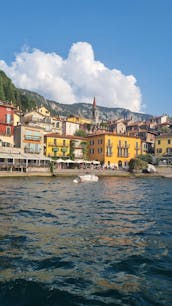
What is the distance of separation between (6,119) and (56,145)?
1556cm

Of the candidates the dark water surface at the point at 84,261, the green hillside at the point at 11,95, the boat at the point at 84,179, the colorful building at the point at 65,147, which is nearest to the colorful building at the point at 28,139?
the colorful building at the point at 65,147

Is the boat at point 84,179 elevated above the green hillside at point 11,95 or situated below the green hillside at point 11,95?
below

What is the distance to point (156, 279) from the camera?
263 inches

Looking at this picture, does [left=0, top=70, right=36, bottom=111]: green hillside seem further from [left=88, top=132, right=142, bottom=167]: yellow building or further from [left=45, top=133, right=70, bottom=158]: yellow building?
[left=88, top=132, right=142, bottom=167]: yellow building

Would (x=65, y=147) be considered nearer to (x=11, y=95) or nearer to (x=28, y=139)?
(x=28, y=139)

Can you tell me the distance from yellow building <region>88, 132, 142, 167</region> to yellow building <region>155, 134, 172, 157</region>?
26.1 feet

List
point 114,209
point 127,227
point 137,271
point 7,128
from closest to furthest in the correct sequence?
point 137,271, point 127,227, point 114,209, point 7,128

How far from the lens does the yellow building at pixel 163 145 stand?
281 feet

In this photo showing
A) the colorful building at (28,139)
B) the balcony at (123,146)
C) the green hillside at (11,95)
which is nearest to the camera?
the colorful building at (28,139)

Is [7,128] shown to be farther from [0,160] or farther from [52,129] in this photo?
[52,129]

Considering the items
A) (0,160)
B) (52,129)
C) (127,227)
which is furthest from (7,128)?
(127,227)

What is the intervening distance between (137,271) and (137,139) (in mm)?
79265

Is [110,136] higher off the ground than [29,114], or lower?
lower

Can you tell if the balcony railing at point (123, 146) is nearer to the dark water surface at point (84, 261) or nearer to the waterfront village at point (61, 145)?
the waterfront village at point (61, 145)
